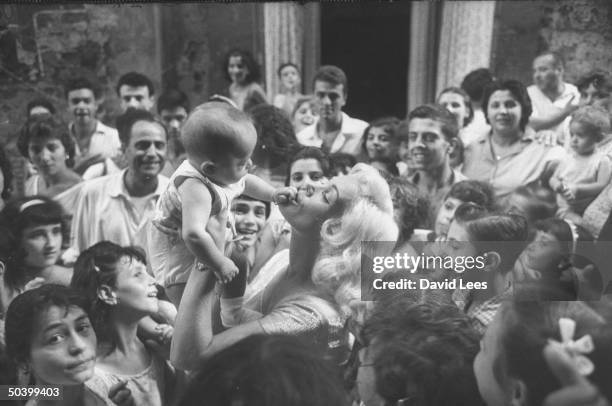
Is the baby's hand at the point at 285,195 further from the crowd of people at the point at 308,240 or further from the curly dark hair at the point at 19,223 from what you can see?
the curly dark hair at the point at 19,223

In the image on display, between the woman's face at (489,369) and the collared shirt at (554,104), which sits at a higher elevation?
the collared shirt at (554,104)

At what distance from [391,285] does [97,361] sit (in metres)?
1.17

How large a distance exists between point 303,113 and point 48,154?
106cm

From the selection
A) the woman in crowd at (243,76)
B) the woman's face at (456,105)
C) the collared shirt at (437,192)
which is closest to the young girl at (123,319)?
the woman in crowd at (243,76)

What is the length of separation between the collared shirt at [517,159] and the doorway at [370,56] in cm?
34

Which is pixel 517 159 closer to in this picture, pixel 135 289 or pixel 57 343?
pixel 135 289

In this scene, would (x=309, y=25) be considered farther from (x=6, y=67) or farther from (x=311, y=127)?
(x=6, y=67)

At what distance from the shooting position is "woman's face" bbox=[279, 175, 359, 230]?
2.92 meters

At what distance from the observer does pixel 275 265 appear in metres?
2.97

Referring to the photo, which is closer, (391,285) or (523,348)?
(523,348)

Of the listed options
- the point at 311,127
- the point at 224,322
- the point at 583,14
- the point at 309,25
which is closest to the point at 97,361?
the point at 224,322

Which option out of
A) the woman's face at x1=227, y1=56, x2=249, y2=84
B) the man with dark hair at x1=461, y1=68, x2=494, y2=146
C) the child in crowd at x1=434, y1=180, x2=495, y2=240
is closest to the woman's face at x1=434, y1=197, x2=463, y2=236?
the child in crowd at x1=434, y1=180, x2=495, y2=240

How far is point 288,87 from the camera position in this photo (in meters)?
3.14

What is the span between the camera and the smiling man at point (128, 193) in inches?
120
